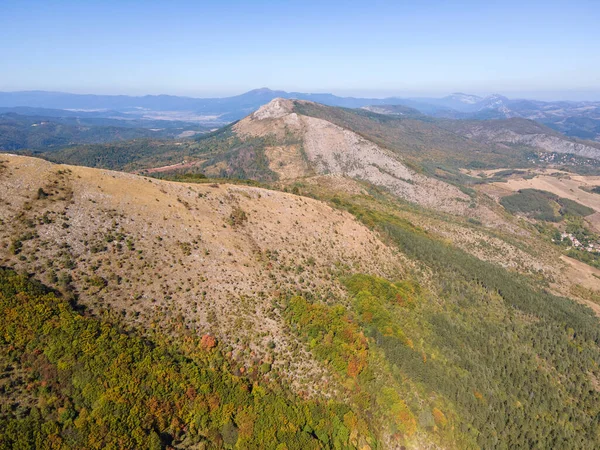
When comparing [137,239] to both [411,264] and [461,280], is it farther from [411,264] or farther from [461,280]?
[461,280]

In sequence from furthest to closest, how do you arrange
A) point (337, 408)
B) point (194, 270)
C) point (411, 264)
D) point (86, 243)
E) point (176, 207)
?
1. point (411, 264)
2. point (176, 207)
3. point (194, 270)
4. point (86, 243)
5. point (337, 408)

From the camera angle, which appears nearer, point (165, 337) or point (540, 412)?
point (165, 337)

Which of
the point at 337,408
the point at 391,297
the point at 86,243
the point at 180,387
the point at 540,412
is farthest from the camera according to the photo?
the point at 391,297

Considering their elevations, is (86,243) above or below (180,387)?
above

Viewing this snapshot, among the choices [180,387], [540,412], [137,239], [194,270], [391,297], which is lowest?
[540,412]

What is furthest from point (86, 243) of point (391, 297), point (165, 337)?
point (391, 297)

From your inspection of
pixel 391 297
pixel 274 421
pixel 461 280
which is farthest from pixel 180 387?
pixel 461 280
